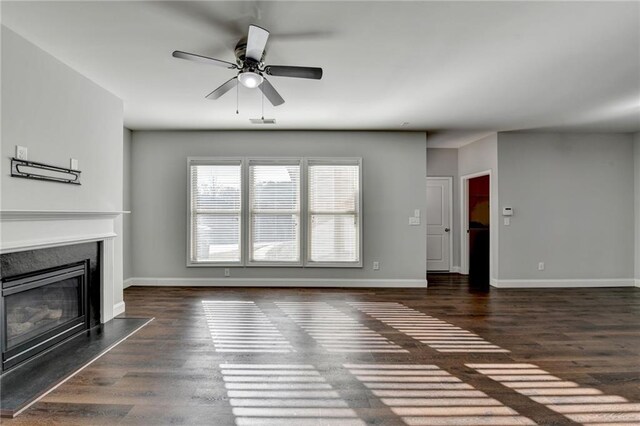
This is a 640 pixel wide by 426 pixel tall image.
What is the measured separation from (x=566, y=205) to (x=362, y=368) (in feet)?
16.3

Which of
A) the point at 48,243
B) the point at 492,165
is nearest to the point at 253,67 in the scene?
the point at 48,243

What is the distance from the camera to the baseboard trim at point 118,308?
3.96 metres

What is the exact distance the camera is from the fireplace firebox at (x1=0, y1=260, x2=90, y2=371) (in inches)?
104

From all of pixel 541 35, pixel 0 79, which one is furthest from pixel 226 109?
pixel 541 35

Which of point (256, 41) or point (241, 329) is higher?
point (256, 41)

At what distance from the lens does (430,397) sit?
2.28 m

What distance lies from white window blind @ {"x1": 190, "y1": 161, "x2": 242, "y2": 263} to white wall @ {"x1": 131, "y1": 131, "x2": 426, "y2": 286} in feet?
0.61

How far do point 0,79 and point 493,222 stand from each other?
20.6ft

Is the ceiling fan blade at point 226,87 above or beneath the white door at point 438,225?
above

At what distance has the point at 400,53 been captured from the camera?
9.53 feet

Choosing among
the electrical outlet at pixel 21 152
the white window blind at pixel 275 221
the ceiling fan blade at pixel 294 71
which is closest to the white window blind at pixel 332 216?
the white window blind at pixel 275 221

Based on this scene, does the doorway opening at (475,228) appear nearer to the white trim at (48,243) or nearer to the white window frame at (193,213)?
the white window frame at (193,213)

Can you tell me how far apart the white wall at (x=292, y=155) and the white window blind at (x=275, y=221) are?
0.71 ft

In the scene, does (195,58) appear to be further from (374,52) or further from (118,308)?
(118,308)
